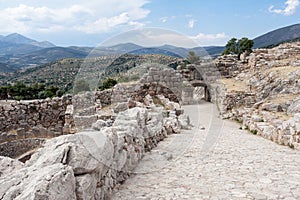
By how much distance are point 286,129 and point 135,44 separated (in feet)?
20.0

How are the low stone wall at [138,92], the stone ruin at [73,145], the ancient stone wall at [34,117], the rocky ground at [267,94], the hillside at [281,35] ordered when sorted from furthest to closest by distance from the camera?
1. the hillside at [281,35]
2. the low stone wall at [138,92]
3. the ancient stone wall at [34,117]
4. the rocky ground at [267,94]
5. the stone ruin at [73,145]

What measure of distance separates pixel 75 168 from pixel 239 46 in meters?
34.4

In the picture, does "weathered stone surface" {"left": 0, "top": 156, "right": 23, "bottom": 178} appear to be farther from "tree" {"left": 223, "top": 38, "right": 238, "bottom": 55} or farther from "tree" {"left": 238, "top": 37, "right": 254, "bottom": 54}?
"tree" {"left": 223, "top": 38, "right": 238, "bottom": 55}

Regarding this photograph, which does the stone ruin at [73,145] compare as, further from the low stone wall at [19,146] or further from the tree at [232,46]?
the tree at [232,46]

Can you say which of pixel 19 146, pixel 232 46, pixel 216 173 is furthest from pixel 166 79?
pixel 232 46

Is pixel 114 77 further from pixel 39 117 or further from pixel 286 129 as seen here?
pixel 286 129

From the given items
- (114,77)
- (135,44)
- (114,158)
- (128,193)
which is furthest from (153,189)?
(114,77)

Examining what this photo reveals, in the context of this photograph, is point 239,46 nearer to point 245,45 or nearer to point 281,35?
point 245,45

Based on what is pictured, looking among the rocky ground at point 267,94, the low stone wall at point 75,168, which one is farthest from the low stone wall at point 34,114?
the rocky ground at point 267,94

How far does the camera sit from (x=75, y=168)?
11.6 ft

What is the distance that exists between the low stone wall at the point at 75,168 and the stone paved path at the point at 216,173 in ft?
1.31

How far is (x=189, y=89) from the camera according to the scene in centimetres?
2094

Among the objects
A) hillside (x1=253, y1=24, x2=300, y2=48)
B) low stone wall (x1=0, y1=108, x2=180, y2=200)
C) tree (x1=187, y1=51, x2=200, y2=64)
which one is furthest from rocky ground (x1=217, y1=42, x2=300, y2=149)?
hillside (x1=253, y1=24, x2=300, y2=48)

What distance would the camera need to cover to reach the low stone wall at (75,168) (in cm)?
297
